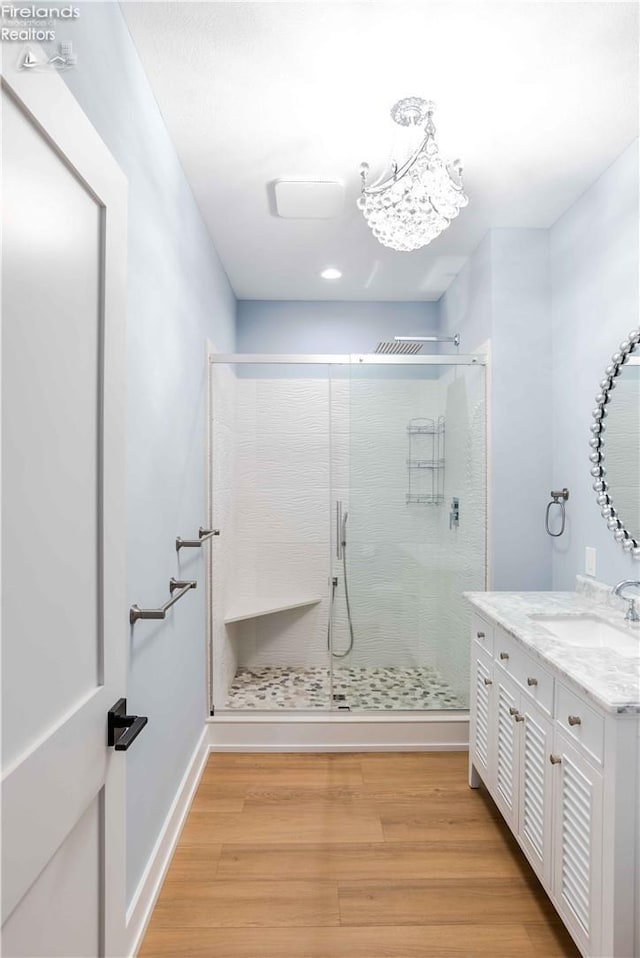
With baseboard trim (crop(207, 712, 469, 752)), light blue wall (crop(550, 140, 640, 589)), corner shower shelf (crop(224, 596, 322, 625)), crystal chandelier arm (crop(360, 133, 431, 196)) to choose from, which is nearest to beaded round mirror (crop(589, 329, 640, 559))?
light blue wall (crop(550, 140, 640, 589))

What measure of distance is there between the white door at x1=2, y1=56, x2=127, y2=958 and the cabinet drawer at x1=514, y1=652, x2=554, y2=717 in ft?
4.12

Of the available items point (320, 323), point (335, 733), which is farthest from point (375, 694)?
point (320, 323)

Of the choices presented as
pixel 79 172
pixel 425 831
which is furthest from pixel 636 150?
pixel 425 831

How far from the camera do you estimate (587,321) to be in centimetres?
247

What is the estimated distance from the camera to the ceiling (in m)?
1.57

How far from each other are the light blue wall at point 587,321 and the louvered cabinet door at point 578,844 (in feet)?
2.89

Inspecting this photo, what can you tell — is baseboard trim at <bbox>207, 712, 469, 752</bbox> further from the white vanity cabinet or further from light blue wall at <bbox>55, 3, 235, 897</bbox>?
the white vanity cabinet

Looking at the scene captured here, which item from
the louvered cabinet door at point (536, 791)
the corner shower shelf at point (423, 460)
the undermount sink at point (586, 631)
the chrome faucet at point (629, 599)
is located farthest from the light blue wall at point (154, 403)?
the chrome faucet at point (629, 599)

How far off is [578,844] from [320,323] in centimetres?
356

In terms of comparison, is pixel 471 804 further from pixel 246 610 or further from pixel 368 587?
pixel 246 610

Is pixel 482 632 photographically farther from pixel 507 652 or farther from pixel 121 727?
pixel 121 727

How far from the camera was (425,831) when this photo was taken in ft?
7.22

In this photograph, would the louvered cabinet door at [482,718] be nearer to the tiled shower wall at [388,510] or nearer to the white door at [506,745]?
the white door at [506,745]

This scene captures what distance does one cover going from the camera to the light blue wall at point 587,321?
2.18 metres
